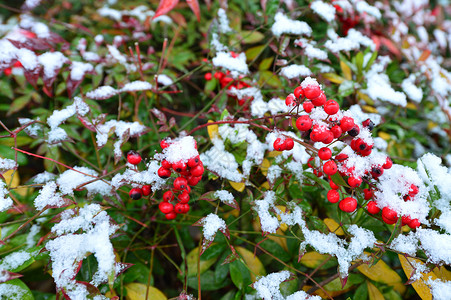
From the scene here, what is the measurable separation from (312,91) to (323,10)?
99cm

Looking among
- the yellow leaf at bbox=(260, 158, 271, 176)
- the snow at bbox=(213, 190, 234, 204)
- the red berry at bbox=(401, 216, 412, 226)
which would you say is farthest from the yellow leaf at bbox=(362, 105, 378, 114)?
the snow at bbox=(213, 190, 234, 204)

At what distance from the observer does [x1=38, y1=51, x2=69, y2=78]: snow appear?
136 centimetres

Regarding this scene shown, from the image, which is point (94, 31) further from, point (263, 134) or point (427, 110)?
point (427, 110)

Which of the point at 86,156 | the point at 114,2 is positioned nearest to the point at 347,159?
the point at 86,156

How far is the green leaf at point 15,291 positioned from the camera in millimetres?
956

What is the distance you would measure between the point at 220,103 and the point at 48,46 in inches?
38.1

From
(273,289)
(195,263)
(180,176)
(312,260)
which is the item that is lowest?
(195,263)

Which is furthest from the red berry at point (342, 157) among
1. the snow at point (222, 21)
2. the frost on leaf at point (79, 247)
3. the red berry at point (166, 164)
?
the snow at point (222, 21)

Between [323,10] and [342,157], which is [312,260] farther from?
[323,10]

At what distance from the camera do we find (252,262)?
1.27m

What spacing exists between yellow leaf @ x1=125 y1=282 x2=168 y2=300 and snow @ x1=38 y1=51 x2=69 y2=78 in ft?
3.56

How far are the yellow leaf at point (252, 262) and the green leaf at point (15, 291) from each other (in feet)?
2.74

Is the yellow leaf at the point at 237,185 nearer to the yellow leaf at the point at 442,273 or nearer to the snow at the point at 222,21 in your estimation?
the yellow leaf at the point at 442,273

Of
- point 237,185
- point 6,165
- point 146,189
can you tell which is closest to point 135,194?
point 146,189
